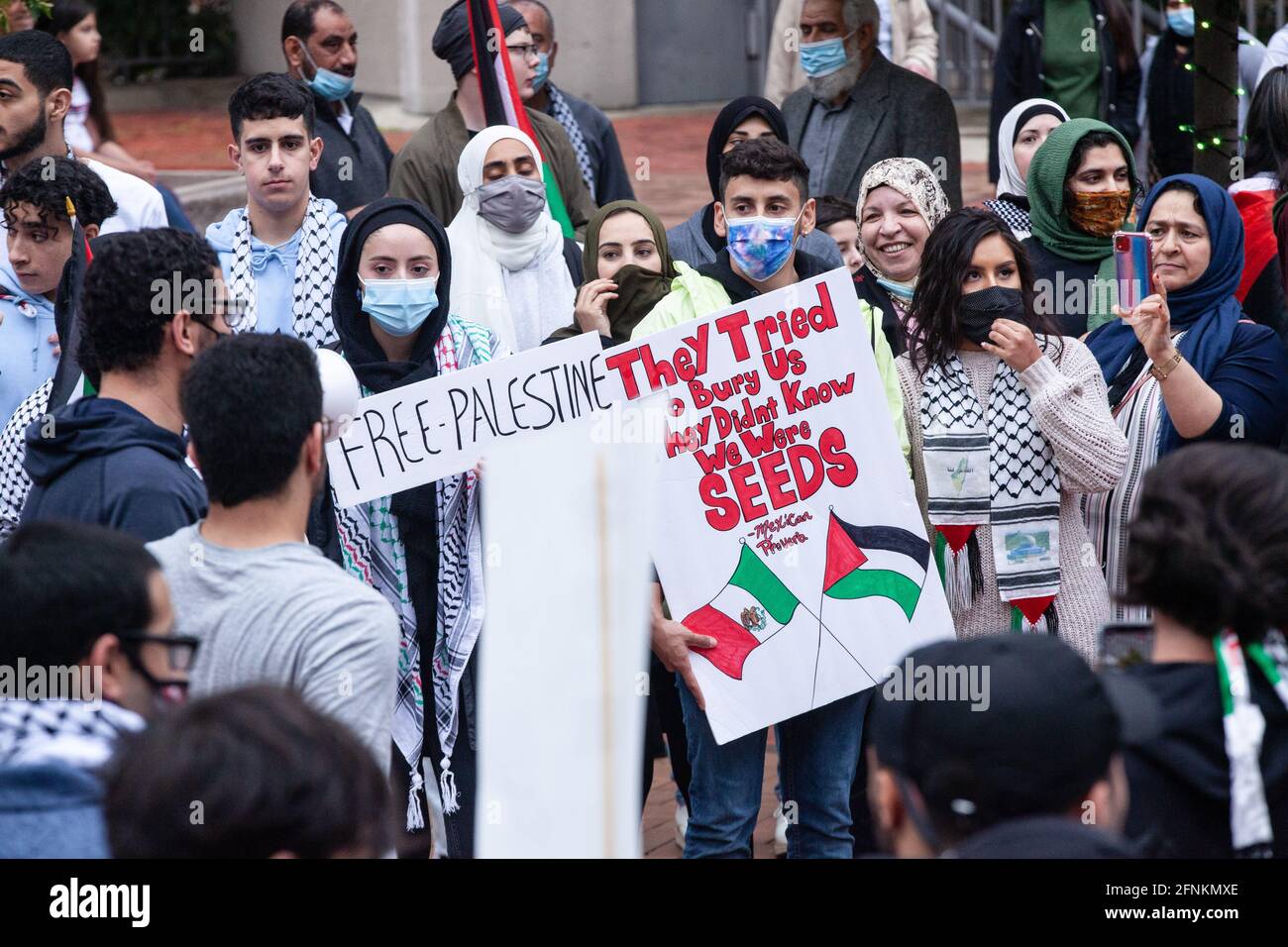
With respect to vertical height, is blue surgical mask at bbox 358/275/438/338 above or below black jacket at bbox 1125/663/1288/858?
above

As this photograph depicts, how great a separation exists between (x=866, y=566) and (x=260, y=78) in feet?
8.34

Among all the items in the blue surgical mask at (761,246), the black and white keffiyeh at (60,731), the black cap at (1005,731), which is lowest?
the black and white keffiyeh at (60,731)

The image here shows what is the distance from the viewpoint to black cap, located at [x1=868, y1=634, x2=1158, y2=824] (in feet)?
6.77

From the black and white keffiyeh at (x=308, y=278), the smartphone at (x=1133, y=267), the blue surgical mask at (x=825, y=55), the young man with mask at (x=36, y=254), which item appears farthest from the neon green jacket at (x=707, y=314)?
the blue surgical mask at (x=825, y=55)

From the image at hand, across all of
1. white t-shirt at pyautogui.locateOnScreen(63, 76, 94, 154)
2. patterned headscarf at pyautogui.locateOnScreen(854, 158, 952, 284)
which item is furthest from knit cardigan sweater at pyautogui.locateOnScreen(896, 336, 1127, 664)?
white t-shirt at pyautogui.locateOnScreen(63, 76, 94, 154)

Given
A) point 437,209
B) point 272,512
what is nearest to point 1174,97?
point 437,209

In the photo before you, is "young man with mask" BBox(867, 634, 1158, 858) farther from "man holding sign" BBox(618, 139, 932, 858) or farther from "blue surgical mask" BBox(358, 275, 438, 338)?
"blue surgical mask" BBox(358, 275, 438, 338)

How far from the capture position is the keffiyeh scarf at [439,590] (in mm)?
4203

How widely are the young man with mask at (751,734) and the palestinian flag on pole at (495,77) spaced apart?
67.0 inches

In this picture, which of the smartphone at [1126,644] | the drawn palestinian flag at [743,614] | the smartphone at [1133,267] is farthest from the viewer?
the smartphone at [1133,267]

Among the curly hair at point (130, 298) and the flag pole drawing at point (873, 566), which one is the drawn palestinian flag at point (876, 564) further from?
the curly hair at point (130, 298)

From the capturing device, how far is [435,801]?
4.41m

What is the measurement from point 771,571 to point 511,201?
1.70 meters

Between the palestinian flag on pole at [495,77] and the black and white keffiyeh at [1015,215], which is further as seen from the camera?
the palestinian flag on pole at [495,77]
